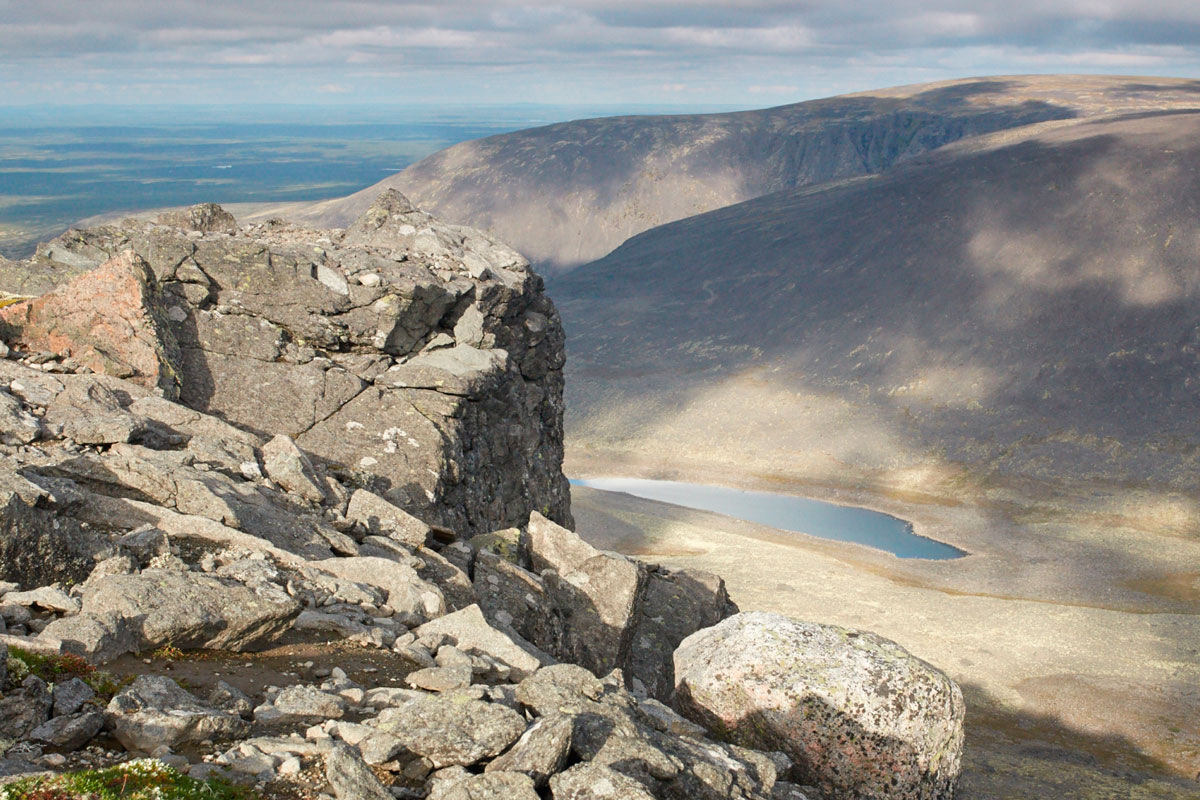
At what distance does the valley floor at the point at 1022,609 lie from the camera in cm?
3797

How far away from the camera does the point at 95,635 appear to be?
11.8 meters

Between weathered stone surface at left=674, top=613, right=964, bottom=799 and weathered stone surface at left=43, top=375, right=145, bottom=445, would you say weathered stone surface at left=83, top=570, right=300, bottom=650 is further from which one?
weathered stone surface at left=674, top=613, right=964, bottom=799

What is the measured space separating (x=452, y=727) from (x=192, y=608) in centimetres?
408

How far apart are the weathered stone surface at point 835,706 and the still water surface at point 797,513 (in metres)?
58.0

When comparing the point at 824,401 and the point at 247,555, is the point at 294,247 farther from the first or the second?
the point at 824,401

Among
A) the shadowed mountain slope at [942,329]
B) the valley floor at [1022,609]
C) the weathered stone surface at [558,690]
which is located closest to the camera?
the weathered stone surface at [558,690]

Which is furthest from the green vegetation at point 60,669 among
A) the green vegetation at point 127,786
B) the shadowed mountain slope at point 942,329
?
the shadowed mountain slope at point 942,329

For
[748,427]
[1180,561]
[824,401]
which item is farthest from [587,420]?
[1180,561]

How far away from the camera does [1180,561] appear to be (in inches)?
2751

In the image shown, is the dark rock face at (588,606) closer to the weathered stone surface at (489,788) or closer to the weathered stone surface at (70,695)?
the weathered stone surface at (489,788)

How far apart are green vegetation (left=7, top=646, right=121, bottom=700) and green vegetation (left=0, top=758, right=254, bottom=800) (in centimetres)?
185

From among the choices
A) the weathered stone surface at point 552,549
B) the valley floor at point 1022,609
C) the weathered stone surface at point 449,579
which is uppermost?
the weathered stone surface at point 449,579

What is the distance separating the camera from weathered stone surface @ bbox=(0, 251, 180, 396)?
2431 cm

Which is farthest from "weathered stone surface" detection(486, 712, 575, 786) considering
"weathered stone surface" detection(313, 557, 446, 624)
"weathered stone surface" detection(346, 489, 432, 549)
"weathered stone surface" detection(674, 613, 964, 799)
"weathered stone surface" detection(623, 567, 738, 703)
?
"weathered stone surface" detection(623, 567, 738, 703)
